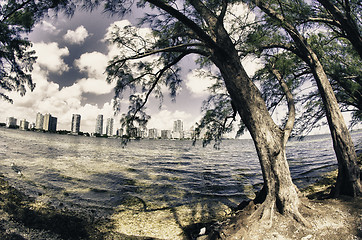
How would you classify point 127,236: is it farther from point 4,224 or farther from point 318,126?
point 318,126

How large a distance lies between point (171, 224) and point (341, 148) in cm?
437

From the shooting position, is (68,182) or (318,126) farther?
(318,126)

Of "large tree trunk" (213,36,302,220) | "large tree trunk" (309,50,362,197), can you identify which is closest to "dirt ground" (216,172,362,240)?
"large tree trunk" (213,36,302,220)

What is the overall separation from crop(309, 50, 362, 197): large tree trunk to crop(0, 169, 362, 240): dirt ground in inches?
17.3

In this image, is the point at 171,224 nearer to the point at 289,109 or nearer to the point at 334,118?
the point at 289,109

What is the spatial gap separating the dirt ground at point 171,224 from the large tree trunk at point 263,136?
28cm

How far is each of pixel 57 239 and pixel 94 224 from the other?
0.83 meters

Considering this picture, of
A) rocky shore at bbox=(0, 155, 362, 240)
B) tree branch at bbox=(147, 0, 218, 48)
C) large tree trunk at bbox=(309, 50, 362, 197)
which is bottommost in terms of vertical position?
rocky shore at bbox=(0, 155, 362, 240)

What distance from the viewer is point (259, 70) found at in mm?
5684

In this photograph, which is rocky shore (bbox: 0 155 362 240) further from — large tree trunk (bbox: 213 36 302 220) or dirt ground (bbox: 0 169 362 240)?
large tree trunk (bbox: 213 36 302 220)

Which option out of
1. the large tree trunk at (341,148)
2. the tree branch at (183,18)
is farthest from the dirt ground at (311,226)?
the tree branch at (183,18)

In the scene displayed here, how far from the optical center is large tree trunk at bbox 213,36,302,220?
3.12 m

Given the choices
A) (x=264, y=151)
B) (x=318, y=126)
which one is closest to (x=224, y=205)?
(x=264, y=151)

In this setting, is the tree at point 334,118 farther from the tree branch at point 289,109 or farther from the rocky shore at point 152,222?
the tree branch at point 289,109
